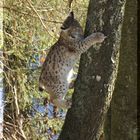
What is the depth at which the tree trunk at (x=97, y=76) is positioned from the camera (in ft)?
11.5

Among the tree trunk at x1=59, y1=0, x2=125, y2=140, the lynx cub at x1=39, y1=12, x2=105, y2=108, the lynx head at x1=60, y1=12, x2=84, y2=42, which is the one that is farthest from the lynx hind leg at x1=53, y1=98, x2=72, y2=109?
the lynx head at x1=60, y1=12, x2=84, y2=42

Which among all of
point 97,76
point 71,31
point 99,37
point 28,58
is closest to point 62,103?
point 71,31

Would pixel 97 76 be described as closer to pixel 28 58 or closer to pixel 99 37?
pixel 99 37

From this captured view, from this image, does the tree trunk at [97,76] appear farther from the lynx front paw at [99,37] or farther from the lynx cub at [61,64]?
the lynx cub at [61,64]

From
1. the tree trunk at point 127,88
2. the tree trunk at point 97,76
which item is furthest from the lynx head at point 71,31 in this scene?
the tree trunk at point 127,88

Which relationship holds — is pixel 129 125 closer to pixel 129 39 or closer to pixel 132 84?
pixel 132 84

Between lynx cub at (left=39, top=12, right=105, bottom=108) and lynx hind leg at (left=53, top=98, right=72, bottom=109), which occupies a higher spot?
lynx cub at (left=39, top=12, right=105, bottom=108)

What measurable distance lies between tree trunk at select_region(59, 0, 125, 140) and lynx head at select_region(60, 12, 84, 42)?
0.81 metres

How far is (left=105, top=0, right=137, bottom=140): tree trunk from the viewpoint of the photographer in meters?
3.25

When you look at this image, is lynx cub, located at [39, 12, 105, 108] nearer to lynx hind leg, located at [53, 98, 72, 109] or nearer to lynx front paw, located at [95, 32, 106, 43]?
lynx hind leg, located at [53, 98, 72, 109]

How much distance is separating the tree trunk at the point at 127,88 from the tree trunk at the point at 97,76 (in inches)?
A: 4.8

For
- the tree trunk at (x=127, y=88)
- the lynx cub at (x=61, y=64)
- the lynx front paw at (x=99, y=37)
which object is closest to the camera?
the tree trunk at (x=127, y=88)

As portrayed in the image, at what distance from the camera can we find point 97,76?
351 centimetres

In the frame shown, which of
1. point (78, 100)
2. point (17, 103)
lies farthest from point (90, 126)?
point (17, 103)
